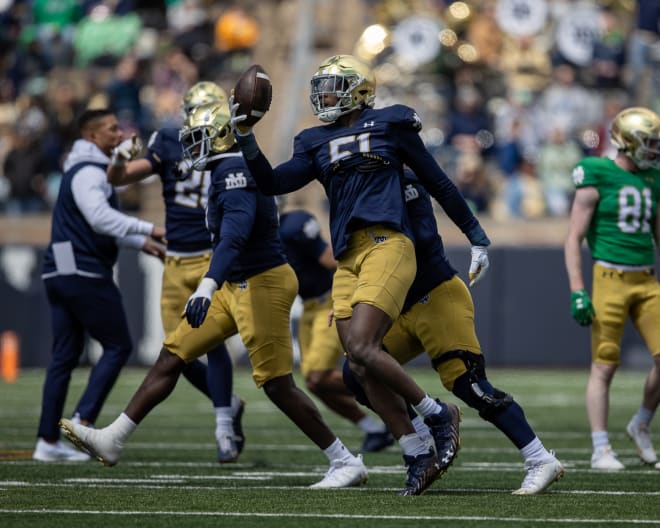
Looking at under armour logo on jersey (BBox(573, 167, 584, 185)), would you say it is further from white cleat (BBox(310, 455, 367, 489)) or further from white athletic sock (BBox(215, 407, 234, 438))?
white athletic sock (BBox(215, 407, 234, 438))

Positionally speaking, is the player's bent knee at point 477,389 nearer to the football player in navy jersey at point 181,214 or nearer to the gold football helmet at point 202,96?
the football player in navy jersey at point 181,214

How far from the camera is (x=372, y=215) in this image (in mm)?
6645

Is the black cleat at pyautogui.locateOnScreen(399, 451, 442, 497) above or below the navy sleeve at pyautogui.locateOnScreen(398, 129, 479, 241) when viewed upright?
below

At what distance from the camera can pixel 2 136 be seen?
65.1 ft

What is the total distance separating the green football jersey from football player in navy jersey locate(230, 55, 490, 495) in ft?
5.68

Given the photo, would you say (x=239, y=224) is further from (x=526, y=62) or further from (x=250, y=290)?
(x=526, y=62)

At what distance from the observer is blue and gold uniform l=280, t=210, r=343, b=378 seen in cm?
950

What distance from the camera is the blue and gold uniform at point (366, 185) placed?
6.63 m

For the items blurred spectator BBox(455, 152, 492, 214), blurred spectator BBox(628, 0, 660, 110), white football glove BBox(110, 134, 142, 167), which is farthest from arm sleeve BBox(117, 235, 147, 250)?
blurred spectator BBox(628, 0, 660, 110)

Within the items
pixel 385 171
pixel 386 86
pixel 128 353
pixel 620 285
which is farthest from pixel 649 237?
pixel 386 86

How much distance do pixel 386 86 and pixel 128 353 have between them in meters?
10.5

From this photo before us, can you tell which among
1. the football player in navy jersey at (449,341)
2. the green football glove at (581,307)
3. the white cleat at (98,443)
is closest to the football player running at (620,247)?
the green football glove at (581,307)

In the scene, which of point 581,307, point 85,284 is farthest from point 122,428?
point 581,307

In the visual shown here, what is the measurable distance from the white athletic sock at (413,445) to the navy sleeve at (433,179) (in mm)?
964
